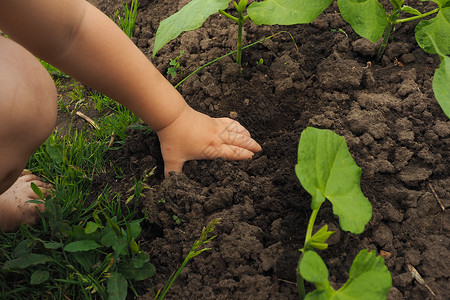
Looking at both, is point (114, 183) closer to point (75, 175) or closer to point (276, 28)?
point (75, 175)

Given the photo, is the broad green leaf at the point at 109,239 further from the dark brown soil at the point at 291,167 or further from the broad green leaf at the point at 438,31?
the broad green leaf at the point at 438,31

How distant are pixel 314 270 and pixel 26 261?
0.77 meters

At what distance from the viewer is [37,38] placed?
3.96 ft

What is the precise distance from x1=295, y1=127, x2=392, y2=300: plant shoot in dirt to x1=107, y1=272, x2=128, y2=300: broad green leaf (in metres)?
0.45

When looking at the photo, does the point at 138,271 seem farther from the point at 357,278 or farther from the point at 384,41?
the point at 384,41

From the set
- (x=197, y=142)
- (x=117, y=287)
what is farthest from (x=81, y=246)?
(x=197, y=142)

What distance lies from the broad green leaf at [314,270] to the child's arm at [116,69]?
543mm

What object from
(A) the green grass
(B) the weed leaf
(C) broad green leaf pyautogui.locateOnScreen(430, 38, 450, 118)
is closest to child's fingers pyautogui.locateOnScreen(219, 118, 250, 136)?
(A) the green grass

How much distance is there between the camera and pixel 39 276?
123cm

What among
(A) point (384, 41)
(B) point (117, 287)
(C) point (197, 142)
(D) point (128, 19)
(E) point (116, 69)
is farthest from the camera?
(D) point (128, 19)

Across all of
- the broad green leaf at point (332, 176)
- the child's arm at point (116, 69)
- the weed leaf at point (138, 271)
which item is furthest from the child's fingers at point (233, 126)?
the weed leaf at point (138, 271)

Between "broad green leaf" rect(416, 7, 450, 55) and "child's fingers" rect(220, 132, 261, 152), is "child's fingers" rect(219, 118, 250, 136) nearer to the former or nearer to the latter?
"child's fingers" rect(220, 132, 261, 152)

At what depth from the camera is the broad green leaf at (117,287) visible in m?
1.17

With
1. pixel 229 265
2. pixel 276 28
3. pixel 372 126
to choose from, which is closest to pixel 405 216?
pixel 372 126
